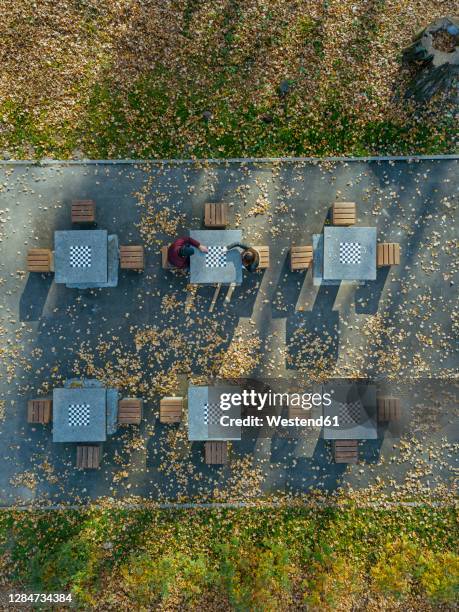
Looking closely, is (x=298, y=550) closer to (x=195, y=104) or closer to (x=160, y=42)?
(x=195, y=104)

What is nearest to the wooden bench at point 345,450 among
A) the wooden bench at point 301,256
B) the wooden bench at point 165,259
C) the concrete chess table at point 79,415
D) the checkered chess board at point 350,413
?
the checkered chess board at point 350,413

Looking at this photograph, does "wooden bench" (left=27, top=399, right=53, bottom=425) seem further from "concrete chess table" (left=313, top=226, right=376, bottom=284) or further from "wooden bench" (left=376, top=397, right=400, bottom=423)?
"wooden bench" (left=376, top=397, right=400, bottom=423)

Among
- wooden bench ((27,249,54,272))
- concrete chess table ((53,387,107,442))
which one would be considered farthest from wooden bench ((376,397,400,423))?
wooden bench ((27,249,54,272))

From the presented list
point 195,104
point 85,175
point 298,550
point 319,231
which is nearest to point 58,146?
point 85,175

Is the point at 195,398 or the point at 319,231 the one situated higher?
the point at 319,231

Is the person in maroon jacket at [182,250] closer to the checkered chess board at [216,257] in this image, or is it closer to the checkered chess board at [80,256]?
the checkered chess board at [216,257]

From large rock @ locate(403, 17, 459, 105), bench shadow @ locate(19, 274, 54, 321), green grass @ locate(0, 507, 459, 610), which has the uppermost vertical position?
large rock @ locate(403, 17, 459, 105)

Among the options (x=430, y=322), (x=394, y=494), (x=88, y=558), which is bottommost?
(x=88, y=558)
